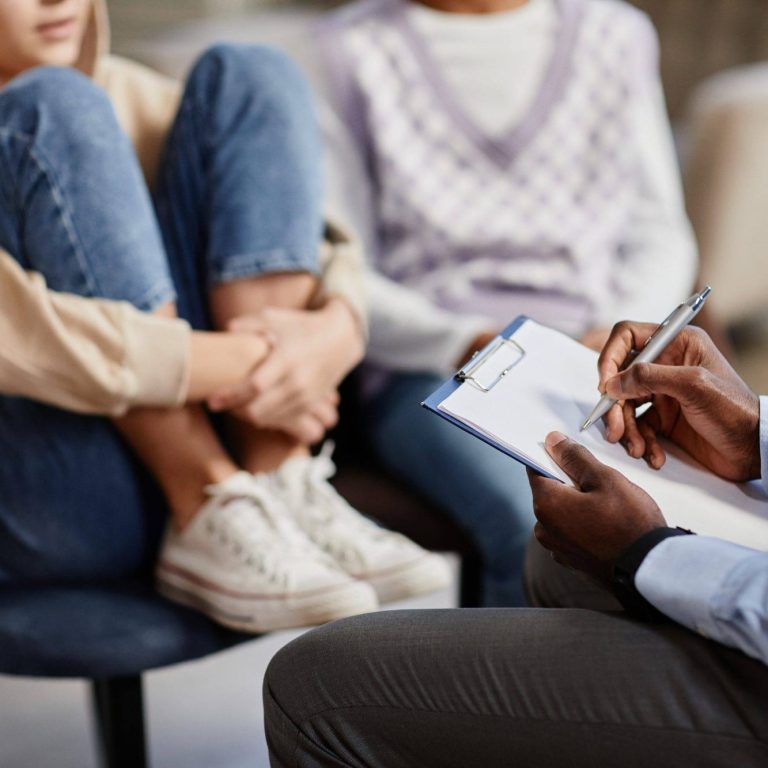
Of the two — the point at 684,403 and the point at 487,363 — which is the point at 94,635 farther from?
the point at 684,403

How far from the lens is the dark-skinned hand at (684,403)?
0.74m

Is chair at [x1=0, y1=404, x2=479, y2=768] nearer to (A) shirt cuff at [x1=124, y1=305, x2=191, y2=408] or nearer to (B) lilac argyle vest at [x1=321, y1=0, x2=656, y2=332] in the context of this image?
(A) shirt cuff at [x1=124, y1=305, x2=191, y2=408]

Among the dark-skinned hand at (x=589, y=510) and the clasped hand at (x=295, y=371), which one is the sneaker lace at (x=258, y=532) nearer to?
the clasped hand at (x=295, y=371)

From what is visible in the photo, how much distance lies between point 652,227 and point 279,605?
2.69 ft

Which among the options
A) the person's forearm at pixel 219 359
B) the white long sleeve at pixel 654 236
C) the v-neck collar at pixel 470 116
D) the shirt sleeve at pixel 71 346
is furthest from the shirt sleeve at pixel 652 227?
the shirt sleeve at pixel 71 346

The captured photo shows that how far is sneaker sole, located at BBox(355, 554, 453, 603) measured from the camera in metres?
0.97

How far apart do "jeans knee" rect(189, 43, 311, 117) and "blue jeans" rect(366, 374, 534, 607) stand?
371mm

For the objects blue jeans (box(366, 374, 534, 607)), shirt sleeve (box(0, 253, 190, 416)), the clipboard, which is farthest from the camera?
blue jeans (box(366, 374, 534, 607))

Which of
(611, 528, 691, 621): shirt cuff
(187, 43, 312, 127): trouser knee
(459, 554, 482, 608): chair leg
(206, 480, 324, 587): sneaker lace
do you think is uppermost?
(187, 43, 312, 127): trouser knee

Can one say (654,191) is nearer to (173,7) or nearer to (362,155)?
(362,155)

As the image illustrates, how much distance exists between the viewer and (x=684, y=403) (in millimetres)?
750

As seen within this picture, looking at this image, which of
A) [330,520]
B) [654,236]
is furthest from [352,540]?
[654,236]

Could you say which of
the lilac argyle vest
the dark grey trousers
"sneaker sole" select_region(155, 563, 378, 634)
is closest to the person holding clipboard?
the dark grey trousers

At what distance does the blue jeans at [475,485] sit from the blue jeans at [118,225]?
240mm
